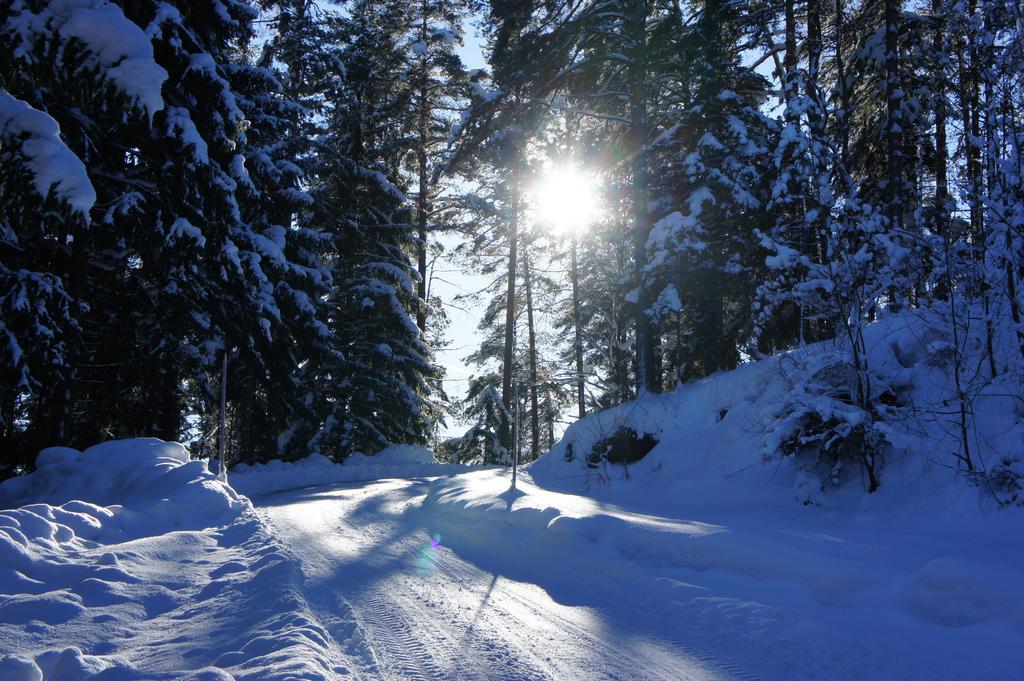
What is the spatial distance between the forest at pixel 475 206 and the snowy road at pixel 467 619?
12.2ft

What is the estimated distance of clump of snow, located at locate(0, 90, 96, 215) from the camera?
4695 mm

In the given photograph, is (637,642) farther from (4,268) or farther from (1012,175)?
(4,268)

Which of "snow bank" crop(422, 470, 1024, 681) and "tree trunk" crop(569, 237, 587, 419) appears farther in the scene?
"tree trunk" crop(569, 237, 587, 419)

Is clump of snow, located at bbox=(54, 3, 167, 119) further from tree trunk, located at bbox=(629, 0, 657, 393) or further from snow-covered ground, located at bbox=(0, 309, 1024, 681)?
tree trunk, located at bbox=(629, 0, 657, 393)

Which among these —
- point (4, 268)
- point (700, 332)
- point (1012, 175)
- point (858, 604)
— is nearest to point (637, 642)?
point (858, 604)

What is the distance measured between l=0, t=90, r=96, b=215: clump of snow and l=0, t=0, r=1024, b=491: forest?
0.02 m

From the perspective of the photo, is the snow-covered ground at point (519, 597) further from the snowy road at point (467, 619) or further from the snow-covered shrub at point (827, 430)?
the snow-covered shrub at point (827, 430)

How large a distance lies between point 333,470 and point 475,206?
1098 centimetres

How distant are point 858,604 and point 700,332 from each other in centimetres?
1361

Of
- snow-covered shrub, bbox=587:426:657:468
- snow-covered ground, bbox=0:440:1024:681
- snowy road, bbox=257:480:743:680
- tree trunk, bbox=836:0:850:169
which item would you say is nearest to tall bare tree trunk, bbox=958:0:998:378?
snow-covered ground, bbox=0:440:1024:681

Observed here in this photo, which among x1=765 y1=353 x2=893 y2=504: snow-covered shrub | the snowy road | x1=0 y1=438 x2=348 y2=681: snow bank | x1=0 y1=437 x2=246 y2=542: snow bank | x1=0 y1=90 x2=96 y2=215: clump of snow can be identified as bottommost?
the snowy road

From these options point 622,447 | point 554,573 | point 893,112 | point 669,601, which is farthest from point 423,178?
point 669,601

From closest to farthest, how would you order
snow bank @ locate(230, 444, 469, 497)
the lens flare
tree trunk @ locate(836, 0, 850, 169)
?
A: 1. snow bank @ locate(230, 444, 469, 497)
2. tree trunk @ locate(836, 0, 850, 169)
3. the lens flare

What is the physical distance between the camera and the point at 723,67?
16094 millimetres
